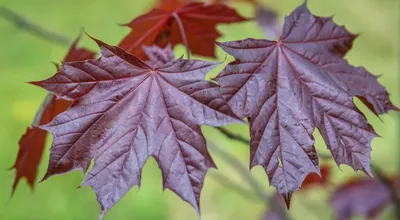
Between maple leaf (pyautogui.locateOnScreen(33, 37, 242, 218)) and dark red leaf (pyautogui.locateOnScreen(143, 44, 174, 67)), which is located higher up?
dark red leaf (pyautogui.locateOnScreen(143, 44, 174, 67))

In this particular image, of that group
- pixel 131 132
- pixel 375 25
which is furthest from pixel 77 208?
pixel 375 25

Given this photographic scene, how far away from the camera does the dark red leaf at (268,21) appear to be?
4.52 feet

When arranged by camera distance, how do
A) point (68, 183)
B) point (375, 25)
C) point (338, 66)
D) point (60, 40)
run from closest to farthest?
point (338, 66) → point (60, 40) → point (68, 183) → point (375, 25)

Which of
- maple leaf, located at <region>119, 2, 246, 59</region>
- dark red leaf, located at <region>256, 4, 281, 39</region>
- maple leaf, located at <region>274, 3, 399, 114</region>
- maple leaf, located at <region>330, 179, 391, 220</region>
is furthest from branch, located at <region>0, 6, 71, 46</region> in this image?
maple leaf, located at <region>330, 179, 391, 220</region>

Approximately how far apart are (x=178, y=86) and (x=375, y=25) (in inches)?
126

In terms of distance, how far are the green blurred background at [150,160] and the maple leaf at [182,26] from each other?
2.89 ft

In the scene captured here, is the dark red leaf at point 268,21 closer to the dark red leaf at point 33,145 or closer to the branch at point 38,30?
the branch at point 38,30

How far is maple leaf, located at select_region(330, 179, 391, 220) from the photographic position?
1.46 meters

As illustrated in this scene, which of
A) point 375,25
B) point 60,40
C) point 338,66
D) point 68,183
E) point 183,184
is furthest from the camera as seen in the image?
point 375,25

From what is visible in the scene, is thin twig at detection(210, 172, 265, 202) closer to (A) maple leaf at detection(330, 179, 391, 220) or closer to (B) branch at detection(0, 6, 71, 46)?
(A) maple leaf at detection(330, 179, 391, 220)

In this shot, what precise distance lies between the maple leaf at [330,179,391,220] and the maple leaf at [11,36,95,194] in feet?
3.09

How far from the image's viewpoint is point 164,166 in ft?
2.07

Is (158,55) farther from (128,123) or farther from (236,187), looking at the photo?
(236,187)

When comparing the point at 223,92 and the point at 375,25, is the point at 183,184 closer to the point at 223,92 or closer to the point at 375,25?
the point at 223,92
